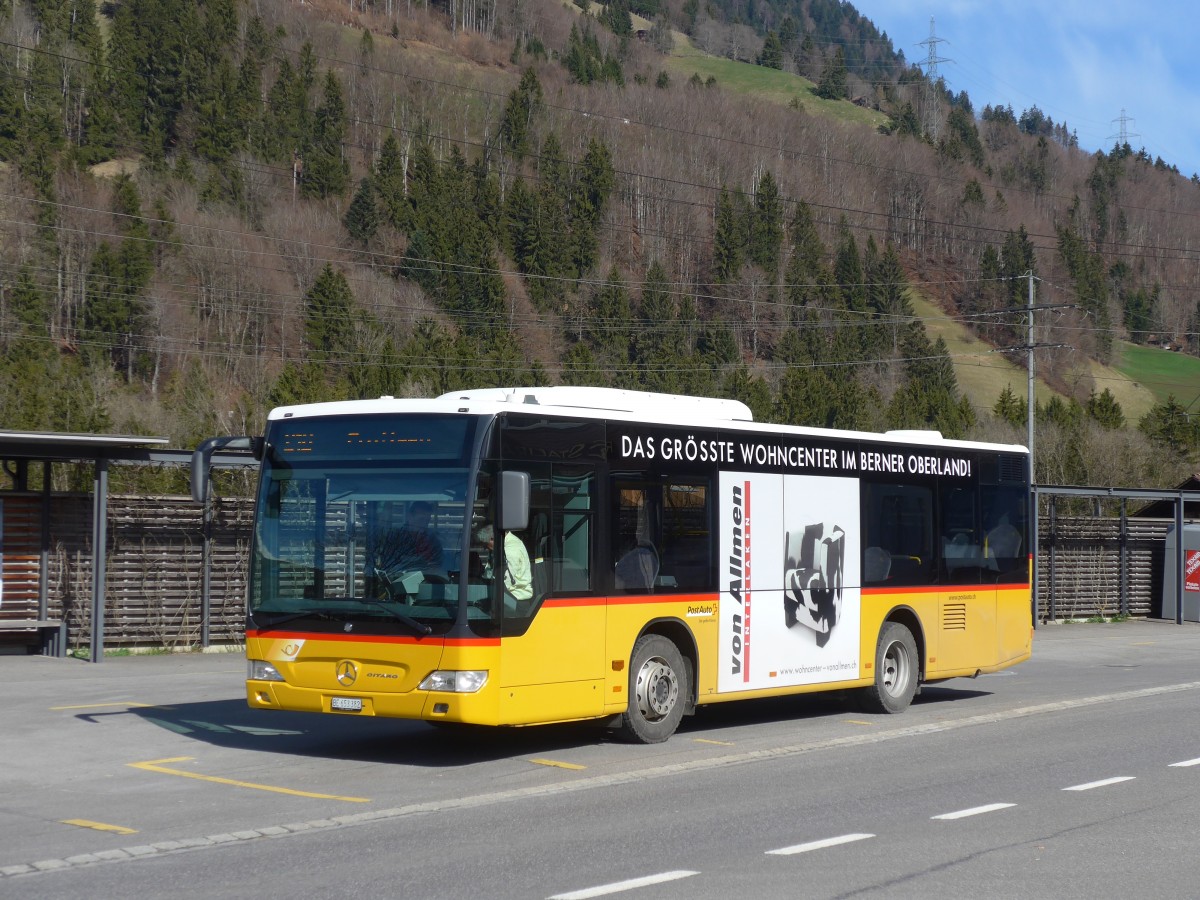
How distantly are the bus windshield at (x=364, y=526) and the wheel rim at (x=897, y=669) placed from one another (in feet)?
20.7

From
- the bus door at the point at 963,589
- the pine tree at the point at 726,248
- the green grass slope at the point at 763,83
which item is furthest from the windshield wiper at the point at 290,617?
the green grass slope at the point at 763,83

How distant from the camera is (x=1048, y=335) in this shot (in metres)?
109

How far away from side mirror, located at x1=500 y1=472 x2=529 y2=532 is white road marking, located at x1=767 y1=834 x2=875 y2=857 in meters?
3.42

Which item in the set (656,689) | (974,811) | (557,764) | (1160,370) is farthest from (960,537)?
(1160,370)

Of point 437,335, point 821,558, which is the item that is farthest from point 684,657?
point 437,335

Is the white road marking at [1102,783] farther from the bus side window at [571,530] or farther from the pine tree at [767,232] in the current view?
Answer: the pine tree at [767,232]

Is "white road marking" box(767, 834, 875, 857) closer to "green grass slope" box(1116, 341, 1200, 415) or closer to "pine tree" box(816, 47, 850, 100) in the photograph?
"green grass slope" box(1116, 341, 1200, 415)

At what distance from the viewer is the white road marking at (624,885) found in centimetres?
739

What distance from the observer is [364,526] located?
11531 millimetres

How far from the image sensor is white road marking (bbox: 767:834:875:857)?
28.0 feet

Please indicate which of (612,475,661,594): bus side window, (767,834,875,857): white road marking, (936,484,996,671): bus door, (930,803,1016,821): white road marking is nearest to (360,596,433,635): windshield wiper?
(612,475,661,594): bus side window

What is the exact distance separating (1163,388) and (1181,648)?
9830 centimetres

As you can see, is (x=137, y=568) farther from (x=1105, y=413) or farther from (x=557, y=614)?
(x=1105, y=413)

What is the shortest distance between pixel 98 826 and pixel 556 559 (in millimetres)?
4030
